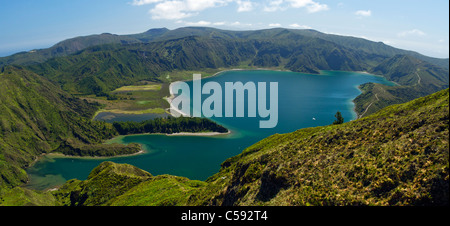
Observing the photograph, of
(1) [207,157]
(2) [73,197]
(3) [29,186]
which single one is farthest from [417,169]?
(3) [29,186]

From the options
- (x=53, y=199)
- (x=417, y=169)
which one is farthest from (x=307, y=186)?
(x=53, y=199)

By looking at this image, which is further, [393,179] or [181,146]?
A: [181,146]

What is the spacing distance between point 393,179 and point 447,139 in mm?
7524

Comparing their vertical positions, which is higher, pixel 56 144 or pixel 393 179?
pixel 393 179

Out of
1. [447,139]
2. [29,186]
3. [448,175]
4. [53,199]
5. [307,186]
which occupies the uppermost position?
[447,139]

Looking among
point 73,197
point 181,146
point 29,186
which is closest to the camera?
point 73,197

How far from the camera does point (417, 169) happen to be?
2867 centimetres

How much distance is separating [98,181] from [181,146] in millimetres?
81321

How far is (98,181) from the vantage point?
328 feet

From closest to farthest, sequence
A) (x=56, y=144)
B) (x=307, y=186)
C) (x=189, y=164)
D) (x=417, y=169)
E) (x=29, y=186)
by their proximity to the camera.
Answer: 1. (x=417, y=169)
2. (x=307, y=186)
3. (x=29, y=186)
4. (x=189, y=164)
5. (x=56, y=144)
